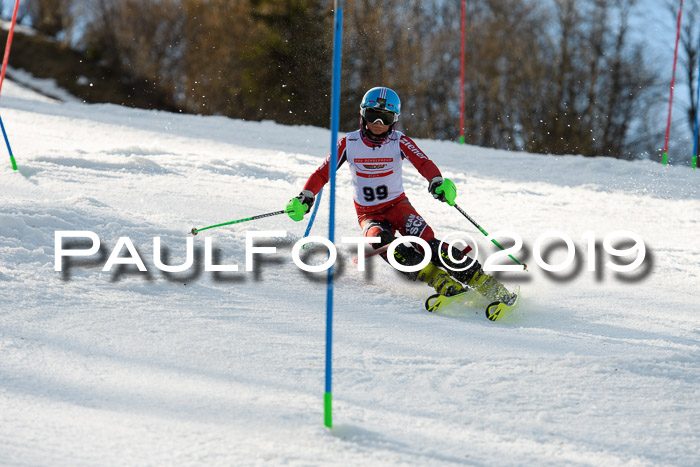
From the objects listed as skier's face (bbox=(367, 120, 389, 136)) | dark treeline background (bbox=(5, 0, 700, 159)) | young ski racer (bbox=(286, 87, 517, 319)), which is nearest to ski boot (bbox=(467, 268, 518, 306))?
young ski racer (bbox=(286, 87, 517, 319))

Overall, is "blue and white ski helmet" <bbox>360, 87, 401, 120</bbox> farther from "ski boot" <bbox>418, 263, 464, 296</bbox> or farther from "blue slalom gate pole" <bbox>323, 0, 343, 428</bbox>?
"blue slalom gate pole" <bbox>323, 0, 343, 428</bbox>

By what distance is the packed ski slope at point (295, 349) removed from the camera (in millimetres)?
2334

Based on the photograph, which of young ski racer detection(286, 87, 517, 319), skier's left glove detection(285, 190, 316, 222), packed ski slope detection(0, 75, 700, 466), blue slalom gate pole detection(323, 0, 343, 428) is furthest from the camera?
skier's left glove detection(285, 190, 316, 222)

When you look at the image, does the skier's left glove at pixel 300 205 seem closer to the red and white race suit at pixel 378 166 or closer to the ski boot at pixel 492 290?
the red and white race suit at pixel 378 166

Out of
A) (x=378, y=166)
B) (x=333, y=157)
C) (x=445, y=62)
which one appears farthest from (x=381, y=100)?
(x=445, y=62)

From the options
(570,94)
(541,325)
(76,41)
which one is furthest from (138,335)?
(76,41)

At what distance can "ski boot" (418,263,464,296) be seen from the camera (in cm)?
412

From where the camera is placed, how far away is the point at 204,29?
2584 cm

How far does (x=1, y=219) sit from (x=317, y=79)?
13.4 m

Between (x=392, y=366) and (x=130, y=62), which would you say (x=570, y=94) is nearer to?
(x=130, y=62)

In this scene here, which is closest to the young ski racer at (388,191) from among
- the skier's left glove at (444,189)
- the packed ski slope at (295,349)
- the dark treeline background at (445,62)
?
the skier's left glove at (444,189)

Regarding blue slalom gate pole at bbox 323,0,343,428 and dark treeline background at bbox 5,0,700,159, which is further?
dark treeline background at bbox 5,0,700,159

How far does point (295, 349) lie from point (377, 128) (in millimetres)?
1828

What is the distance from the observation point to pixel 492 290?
13.4 ft
